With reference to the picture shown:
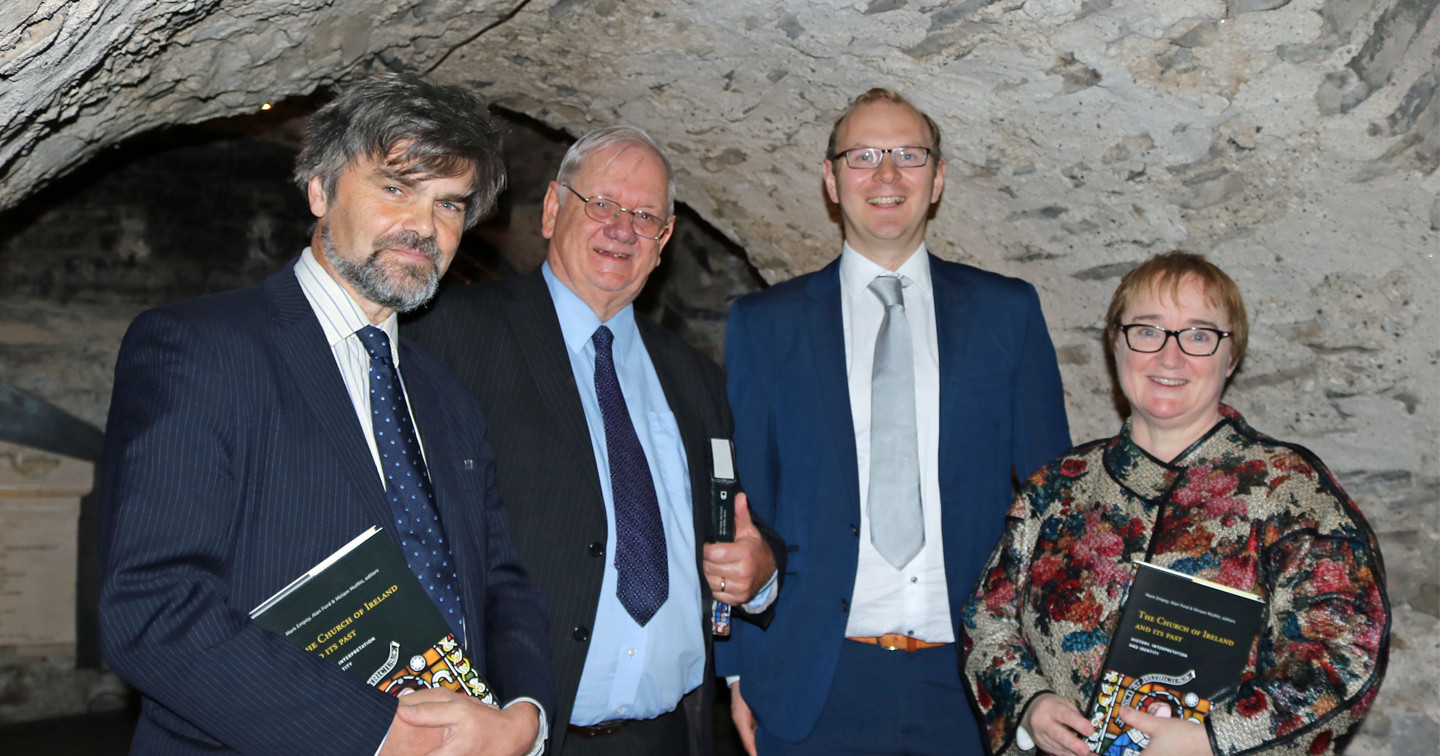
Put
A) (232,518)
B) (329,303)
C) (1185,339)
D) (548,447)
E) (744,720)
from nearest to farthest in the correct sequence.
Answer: (232,518) → (329,303) → (1185,339) → (548,447) → (744,720)

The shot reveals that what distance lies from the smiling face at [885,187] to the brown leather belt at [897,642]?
80 centimetres

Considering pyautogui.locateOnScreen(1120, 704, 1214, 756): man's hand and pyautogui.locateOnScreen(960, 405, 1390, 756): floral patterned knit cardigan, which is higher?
pyautogui.locateOnScreen(960, 405, 1390, 756): floral patterned knit cardigan

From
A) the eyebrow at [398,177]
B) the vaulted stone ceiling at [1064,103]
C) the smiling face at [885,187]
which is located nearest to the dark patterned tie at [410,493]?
the eyebrow at [398,177]

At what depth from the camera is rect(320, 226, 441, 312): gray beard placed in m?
1.56

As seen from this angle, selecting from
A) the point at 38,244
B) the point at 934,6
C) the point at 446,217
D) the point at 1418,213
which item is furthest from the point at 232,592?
the point at 38,244

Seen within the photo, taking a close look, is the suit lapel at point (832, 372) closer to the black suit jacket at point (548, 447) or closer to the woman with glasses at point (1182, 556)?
the black suit jacket at point (548, 447)

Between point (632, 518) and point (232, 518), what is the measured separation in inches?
29.5

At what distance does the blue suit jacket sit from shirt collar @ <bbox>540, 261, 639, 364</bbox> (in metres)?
0.27

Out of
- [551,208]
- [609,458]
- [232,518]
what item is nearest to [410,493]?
[232,518]

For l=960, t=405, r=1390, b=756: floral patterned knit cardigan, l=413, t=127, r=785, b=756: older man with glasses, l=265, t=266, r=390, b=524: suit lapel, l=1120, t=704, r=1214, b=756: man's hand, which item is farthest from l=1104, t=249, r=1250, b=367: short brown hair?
l=265, t=266, r=390, b=524: suit lapel

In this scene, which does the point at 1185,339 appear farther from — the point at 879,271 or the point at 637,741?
the point at 637,741

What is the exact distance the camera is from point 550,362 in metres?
1.98

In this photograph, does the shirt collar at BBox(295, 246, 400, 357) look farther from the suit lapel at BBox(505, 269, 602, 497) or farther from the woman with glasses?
the woman with glasses

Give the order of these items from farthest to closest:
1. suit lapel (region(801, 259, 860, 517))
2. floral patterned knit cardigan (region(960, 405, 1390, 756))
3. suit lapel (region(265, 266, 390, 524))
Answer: suit lapel (region(801, 259, 860, 517)), floral patterned knit cardigan (region(960, 405, 1390, 756)), suit lapel (region(265, 266, 390, 524))
